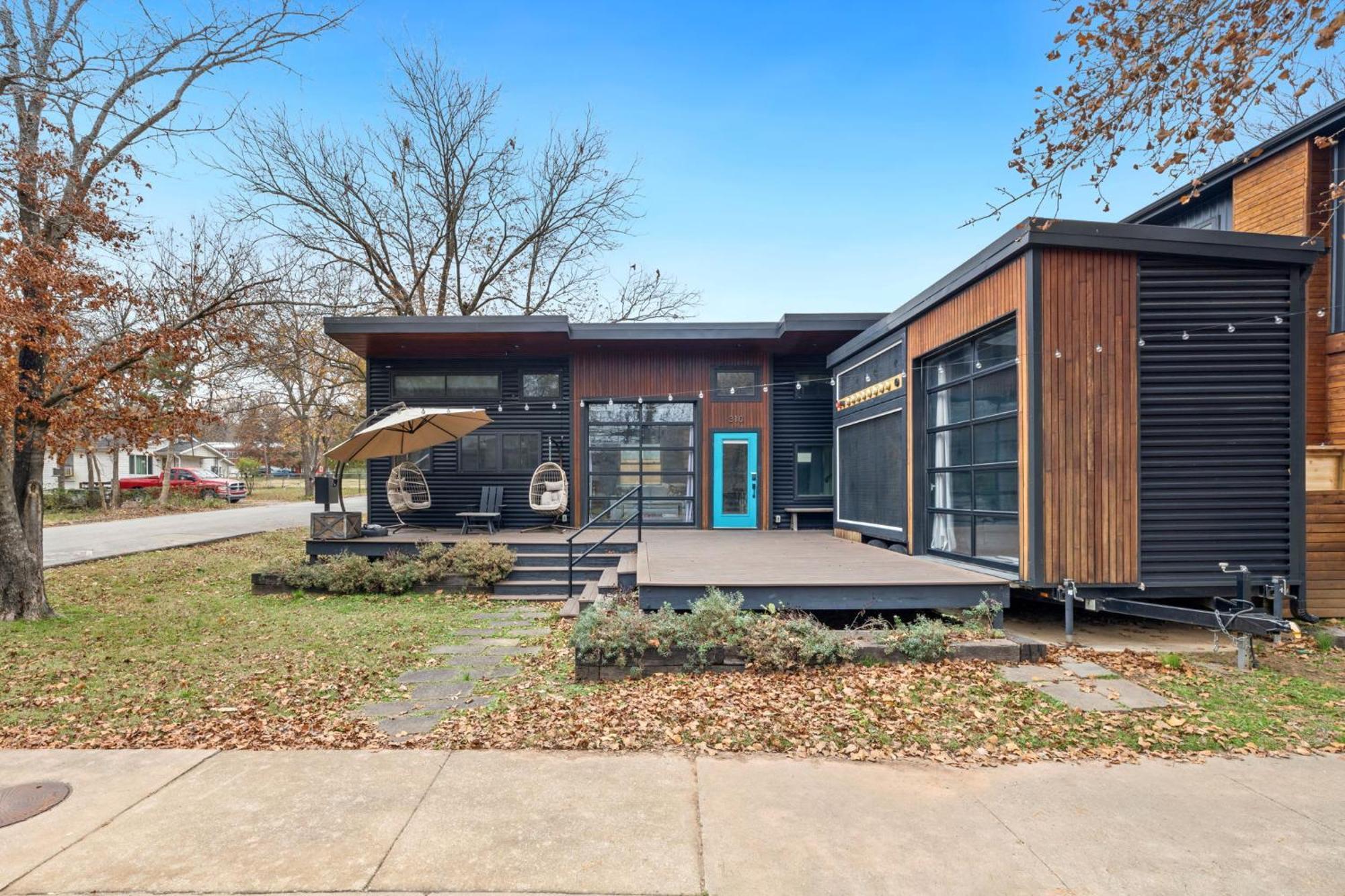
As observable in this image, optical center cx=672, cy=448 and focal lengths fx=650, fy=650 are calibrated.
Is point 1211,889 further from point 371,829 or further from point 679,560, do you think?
point 679,560

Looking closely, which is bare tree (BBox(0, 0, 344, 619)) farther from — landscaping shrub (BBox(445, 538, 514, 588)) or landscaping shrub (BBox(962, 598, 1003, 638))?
landscaping shrub (BBox(962, 598, 1003, 638))

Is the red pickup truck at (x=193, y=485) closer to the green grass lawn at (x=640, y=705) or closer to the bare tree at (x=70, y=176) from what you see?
the bare tree at (x=70, y=176)

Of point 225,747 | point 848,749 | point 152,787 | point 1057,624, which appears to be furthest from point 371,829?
point 1057,624

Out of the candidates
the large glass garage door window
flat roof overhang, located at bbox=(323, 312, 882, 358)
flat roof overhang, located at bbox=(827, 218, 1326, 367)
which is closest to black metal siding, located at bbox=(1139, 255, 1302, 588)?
flat roof overhang, located at bbox=(827, 218, 1326, 367)

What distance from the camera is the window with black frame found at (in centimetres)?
598

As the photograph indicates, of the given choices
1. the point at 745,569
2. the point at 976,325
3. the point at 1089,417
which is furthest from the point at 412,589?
the point at 1089,417

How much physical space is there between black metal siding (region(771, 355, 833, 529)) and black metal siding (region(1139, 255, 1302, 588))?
6.09m

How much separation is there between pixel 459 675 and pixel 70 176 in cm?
689

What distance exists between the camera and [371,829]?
2.75 metres

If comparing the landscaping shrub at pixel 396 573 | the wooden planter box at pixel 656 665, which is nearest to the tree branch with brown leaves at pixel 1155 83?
the wooden planter box at pixel 656 665

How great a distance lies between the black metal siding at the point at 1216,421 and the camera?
5.61 metres

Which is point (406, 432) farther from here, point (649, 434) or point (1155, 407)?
point (1155, 407)

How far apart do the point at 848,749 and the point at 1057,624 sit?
3.85 meters

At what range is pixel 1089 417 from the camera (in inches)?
218
